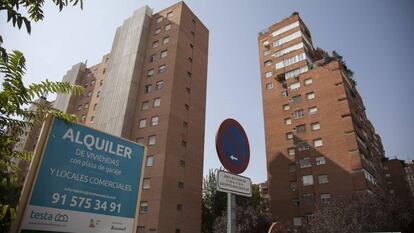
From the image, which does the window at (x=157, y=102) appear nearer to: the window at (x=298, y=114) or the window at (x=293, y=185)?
the window at (x=298, y=114)

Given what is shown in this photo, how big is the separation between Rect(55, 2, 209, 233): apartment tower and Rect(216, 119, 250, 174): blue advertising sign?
26.0 metres

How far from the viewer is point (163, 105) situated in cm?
3506

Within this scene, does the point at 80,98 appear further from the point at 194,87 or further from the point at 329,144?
the point at 329,144

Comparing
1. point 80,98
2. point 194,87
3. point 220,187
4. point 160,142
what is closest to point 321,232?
point 160,142

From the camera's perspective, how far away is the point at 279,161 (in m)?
41.5

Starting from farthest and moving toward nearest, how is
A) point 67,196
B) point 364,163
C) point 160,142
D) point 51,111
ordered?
1. point 364,163
2. point 160,142
3. point 51,111
4. point 67,196

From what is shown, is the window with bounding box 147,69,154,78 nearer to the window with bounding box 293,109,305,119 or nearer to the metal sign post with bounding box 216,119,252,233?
the window with bounding box 293,109,305,119

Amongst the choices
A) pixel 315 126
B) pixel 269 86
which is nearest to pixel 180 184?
pixel 315 126

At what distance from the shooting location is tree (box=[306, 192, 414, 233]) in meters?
26.1

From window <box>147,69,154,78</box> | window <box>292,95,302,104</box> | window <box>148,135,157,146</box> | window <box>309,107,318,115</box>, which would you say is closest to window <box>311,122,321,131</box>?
window <box>309,107,318,115</box>

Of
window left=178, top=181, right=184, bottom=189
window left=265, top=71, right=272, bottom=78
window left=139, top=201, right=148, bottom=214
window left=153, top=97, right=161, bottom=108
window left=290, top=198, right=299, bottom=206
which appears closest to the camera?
window left=139, top=201, right=148, bottom=214

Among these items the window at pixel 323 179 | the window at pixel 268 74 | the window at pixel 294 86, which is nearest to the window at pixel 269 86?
the window at pixel 268 74

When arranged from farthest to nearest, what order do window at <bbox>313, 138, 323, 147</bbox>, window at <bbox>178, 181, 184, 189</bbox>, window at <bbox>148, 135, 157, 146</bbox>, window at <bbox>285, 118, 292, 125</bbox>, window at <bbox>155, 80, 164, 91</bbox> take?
window at <bbox>285, 118, 292, 125</bbox> → window at <bbox>313, 138, 323, 147</bbox> → window at <bbox>155, 80, 164, 91</bbox> → window at <bbox>148, 135, 157, 146</bbox> → window at <bbox>178, 181, 184, 189</bbox>

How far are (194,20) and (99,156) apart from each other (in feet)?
144
